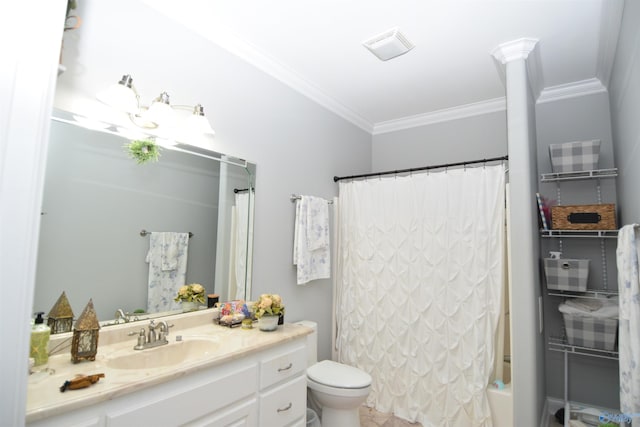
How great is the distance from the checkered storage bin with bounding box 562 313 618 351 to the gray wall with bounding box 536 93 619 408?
401 millimetres

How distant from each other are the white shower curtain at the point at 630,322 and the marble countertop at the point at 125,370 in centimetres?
145

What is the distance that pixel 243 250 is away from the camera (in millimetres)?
2168

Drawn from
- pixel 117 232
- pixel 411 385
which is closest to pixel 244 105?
pixel 117 232

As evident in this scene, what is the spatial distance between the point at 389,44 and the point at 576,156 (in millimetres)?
1571

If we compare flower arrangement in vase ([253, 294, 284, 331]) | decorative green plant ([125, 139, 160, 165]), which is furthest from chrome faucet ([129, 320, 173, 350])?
decorative green plant ([125, 139, 160, 165])

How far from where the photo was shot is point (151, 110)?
1628 millimetres

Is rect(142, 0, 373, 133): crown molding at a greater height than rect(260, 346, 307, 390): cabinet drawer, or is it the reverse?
rect(142, 0, 373, 133): crown molding

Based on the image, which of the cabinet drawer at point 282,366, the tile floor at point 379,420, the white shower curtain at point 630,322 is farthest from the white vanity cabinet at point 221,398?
the white shower curtain at point 630,322

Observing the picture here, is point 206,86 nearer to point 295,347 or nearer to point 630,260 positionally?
point 295,347

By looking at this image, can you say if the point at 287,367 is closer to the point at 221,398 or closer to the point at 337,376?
Answer: the point at 221,398

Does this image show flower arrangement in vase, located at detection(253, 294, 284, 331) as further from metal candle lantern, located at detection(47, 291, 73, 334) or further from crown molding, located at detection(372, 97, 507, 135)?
crown molding, located at detection(372, 97, 507, 135)

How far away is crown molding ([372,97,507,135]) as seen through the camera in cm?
300

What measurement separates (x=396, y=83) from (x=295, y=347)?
83.2 inches

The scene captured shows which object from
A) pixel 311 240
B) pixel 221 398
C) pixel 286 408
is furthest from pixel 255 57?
pixel 286 408
